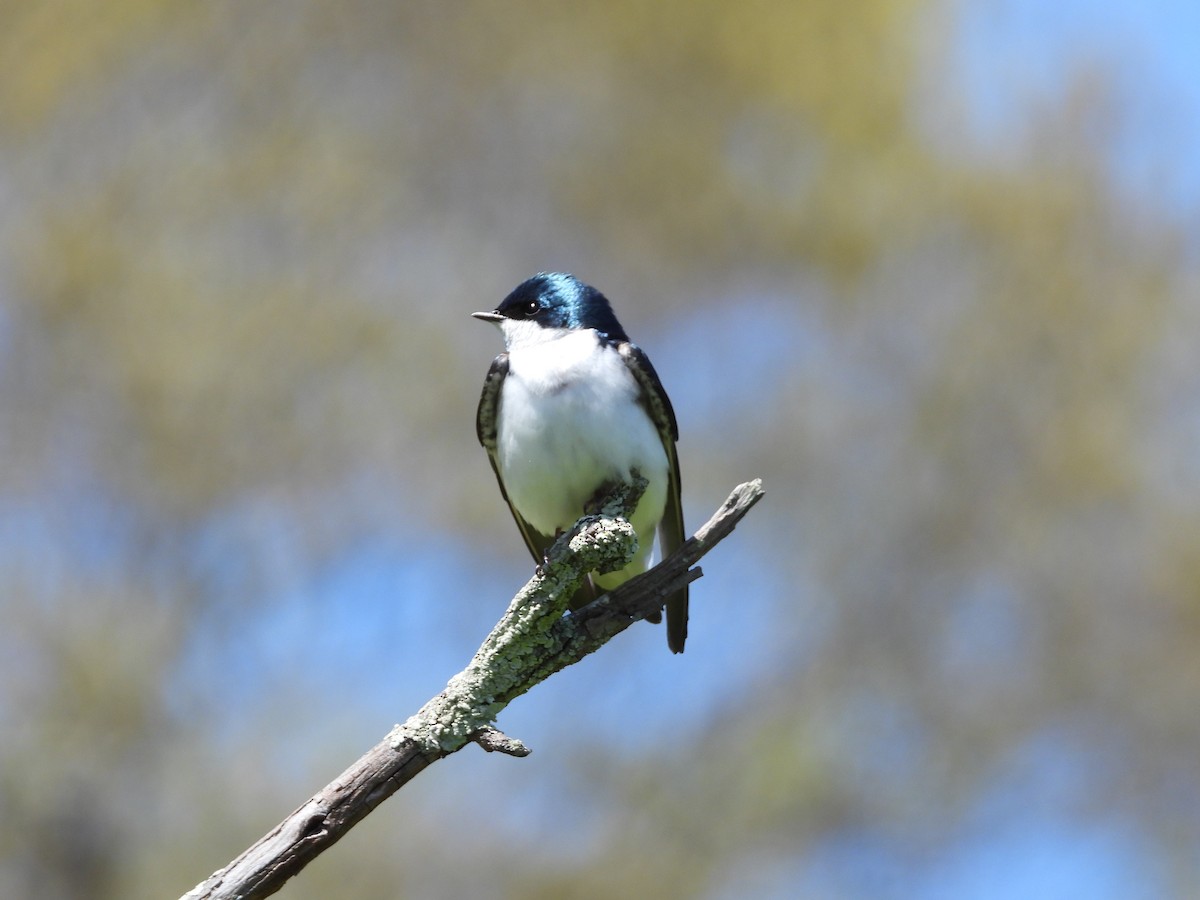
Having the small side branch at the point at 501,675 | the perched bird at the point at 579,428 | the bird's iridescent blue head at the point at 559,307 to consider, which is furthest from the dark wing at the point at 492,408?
the small side branch at the point at 501,675

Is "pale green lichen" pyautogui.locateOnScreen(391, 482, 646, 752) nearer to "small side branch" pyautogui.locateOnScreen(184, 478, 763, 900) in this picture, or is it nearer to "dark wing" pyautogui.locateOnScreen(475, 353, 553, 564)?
"small side branch" pyautogui.locateOnScreen(184, 478, 763, 900)

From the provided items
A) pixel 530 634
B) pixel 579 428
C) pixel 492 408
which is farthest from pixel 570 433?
pixel 530 634

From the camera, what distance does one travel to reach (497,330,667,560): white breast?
95.1 inches

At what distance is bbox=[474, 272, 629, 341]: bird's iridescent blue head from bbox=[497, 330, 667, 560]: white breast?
176 millimetres

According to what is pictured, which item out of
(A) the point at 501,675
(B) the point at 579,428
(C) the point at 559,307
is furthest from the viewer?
(C) the point at 559,307

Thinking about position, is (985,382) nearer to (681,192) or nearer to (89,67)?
(681,192)

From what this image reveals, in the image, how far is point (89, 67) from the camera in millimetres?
5508

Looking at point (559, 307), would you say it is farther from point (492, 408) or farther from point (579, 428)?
point (579, 428)

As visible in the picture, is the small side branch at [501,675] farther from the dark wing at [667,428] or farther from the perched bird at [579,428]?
the dark wing at [667,428]

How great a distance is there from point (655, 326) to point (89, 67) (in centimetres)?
253

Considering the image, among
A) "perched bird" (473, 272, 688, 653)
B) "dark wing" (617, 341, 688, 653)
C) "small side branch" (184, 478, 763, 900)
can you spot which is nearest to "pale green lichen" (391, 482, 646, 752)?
"small side branch" (184, 478, 763, 900)

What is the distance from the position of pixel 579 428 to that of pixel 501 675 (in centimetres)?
66

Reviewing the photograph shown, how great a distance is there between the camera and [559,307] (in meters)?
2.79

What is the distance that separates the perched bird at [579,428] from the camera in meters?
2.42
